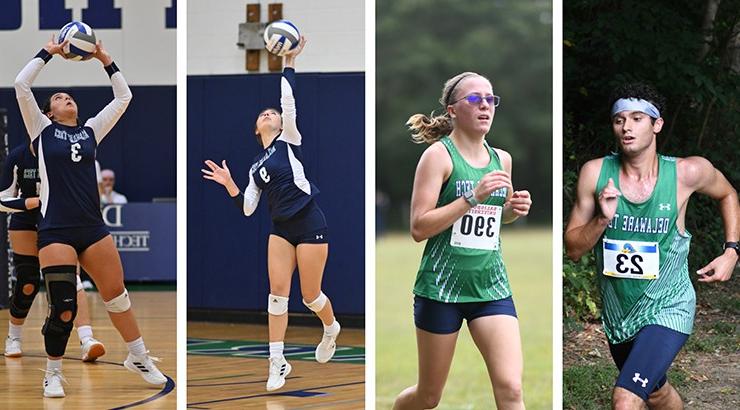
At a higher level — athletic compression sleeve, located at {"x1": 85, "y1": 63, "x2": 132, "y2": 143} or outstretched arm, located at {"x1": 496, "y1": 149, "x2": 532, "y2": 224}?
athletic compression sleeve, located at {"x1": 85, "y1": 63, "x2": 132, "y2": 143}

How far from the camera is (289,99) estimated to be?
5.94 metres

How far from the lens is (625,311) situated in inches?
228

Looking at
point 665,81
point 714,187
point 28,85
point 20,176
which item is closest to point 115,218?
point 20,176

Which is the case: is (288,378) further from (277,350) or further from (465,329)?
(465,329)

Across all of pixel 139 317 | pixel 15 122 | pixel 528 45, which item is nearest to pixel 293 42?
pixel 139 317

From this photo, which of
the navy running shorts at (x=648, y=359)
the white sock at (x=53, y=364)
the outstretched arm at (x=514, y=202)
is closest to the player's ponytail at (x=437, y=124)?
the outstretched arm at (x=514, y=202)

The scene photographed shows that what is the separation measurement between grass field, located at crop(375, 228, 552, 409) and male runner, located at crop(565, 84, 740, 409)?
1.11 metres

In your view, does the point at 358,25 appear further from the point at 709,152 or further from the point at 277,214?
the point at 709,152

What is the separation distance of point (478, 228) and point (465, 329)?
15.2 ft

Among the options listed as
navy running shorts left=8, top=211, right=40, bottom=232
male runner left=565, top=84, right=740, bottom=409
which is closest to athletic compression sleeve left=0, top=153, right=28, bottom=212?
navy running shorts left=8, top=211, right=40, bottom=232

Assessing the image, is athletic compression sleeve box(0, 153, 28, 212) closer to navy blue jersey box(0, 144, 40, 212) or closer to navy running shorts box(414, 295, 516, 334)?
navy blue jersey box(0, 144, 40, 212)

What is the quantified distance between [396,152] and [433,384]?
384 centimetres

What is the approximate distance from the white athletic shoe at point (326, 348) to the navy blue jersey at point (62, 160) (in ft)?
5.20

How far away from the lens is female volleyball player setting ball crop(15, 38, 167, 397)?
663 centimetres
